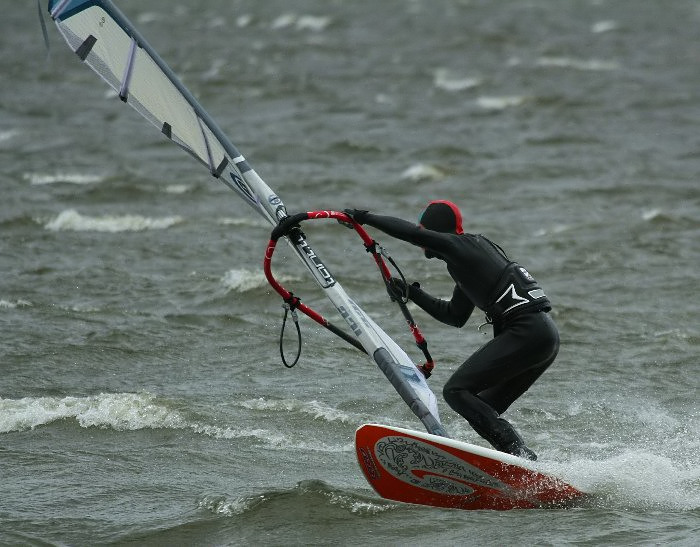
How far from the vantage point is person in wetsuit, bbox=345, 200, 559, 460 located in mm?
8203

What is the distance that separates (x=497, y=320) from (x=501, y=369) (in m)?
0.33

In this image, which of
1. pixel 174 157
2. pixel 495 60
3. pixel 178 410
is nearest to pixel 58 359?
pixel 178 410

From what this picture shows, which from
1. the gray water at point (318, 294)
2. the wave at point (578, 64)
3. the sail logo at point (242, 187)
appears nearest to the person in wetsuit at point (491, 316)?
the gray water at point (318, 294)

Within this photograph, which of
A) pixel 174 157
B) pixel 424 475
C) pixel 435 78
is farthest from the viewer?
pixel 435 78

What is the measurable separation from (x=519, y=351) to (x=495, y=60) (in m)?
28.8

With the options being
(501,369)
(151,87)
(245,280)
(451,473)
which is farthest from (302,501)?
(245,280)

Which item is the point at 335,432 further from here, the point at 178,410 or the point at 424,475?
the point at 424,475

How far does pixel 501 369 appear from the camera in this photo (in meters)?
8.27

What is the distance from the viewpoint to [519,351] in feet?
27.0

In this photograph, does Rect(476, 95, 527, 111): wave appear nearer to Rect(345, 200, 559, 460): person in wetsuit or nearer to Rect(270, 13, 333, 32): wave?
Rect(270, 13, 333, 32): wave

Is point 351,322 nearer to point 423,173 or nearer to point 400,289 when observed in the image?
point 400,289

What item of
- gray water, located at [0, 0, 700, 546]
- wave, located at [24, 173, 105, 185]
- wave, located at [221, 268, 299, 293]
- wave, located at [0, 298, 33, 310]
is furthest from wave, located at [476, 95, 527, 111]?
wave, located at [0, 298, 33, 310]

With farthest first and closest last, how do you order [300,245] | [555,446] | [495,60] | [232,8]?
1. [232,8]
2. [495,60]
3. [555,446]
4. [300,245]

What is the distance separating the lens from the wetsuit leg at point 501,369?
8.23m
